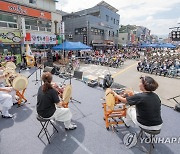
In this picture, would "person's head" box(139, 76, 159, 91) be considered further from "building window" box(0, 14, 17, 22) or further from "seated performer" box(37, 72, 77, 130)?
"building window" box(0, 14, 17, 22)

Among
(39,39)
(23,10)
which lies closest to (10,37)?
(39,39)

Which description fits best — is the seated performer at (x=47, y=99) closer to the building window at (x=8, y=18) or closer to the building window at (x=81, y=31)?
the building window at (x=8, y=18)

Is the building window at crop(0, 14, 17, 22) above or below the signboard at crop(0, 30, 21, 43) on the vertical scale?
above

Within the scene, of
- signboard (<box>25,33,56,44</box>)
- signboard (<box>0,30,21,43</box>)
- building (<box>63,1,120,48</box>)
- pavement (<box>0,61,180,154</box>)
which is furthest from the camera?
building (<box>63,1,120,48</box>)

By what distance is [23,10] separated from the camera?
44.5ft

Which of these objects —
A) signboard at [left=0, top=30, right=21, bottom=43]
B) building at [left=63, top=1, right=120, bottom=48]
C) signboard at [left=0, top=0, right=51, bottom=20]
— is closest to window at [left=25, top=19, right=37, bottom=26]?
signboard at [left=0, top=0, right=51, bottom=20]

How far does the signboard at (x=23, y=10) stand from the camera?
12.1 m

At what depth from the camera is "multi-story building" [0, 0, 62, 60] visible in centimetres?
1235

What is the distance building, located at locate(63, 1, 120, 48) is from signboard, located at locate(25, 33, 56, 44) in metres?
8.59

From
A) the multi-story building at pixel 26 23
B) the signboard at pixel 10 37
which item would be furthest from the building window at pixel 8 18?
the signboard at pixel 10 37

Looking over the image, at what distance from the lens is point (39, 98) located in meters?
3.04

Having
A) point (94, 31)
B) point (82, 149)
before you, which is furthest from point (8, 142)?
point (94, 31)

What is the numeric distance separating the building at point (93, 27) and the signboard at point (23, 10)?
855 centimetres

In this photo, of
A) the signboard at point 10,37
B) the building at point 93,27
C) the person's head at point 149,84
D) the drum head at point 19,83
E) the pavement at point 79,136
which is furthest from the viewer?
the building at point 93,27
